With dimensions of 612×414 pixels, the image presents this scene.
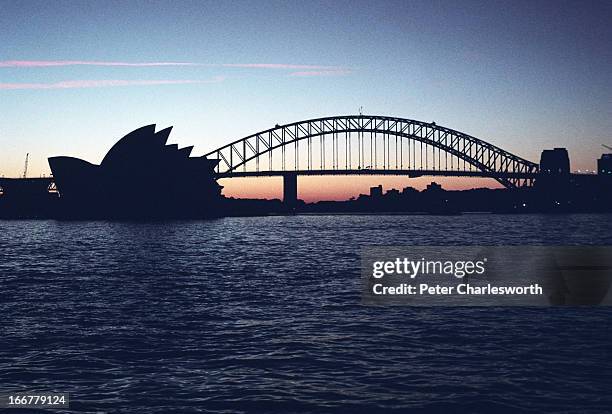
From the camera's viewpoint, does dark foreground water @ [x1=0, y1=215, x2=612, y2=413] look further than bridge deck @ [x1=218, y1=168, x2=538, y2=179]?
No

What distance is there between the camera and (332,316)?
69.7 ft

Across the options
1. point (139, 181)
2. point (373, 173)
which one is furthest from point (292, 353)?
point (139, 181)

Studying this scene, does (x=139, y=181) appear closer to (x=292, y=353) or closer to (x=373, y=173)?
(x=373, y=173)

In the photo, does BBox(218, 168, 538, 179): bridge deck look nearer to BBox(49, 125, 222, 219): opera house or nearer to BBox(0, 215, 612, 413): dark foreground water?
BBox(49, 125, 222, 219): opera house

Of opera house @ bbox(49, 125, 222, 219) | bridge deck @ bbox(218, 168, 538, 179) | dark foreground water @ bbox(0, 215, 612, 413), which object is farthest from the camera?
opera house @ bbox(49, 125, 222, 219)

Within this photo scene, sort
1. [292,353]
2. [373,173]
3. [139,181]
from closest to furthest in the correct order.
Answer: [292,353] → [373,173] → [139,181]

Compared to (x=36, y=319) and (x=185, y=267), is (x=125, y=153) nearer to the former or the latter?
(x=185, y=267)

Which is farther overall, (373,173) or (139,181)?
(139,181)

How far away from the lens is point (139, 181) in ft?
571

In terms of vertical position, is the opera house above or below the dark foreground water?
above

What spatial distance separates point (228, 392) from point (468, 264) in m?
32.2

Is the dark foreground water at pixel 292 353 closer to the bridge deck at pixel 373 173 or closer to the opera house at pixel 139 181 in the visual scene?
the bridge deck at pixel 373 173

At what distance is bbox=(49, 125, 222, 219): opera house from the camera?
551ft

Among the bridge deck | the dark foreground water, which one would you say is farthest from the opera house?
the dark foreground water
